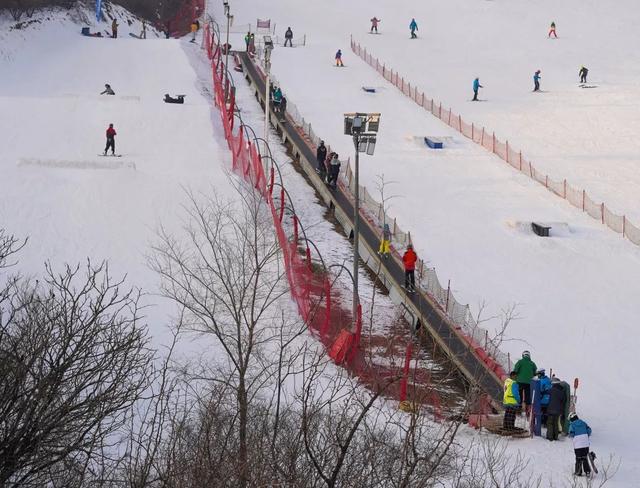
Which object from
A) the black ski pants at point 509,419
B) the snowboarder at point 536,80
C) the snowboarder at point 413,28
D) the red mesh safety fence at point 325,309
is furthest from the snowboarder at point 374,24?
the black ski pants at point 509,419

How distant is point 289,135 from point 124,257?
14.4 meters

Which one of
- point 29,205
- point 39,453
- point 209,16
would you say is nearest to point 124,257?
point 29,205

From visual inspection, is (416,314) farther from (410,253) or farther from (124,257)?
(124,257)

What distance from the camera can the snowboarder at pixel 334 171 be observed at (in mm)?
35203

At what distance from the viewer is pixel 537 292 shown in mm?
28734

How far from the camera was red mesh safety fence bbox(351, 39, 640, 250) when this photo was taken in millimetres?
→ 34188

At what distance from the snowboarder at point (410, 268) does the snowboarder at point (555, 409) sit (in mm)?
7757

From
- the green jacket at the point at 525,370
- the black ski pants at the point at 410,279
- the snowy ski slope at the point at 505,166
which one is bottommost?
the snowy ski slope at the point at 505,166

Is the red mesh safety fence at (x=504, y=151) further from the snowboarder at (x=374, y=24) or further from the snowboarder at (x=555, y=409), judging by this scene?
the snowboarder at (x=555, y=409)

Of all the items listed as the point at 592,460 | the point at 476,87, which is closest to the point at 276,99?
the point at 476,87

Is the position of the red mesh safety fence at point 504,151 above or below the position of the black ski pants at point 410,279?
below

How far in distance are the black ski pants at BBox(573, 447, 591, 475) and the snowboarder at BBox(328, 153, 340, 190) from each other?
18.7 meters

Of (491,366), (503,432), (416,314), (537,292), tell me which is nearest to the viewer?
(503,432)

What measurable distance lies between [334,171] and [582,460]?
18.9 meters
